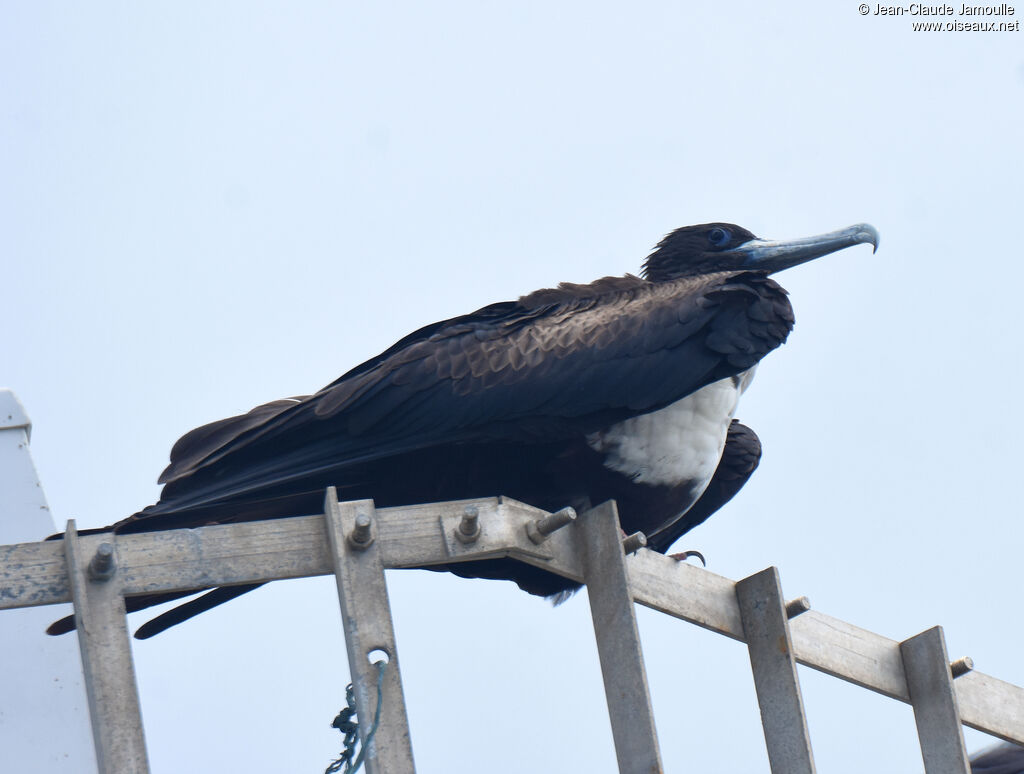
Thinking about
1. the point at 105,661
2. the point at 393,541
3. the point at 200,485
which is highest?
the point at 200,485

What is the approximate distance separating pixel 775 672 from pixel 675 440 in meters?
1.47

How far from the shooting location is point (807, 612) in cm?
482

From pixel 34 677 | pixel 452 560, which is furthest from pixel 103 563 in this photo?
pixel 34 677

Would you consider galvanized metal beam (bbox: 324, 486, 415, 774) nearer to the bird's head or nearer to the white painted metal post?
the white painted metal post

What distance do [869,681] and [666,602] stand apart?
793 mm

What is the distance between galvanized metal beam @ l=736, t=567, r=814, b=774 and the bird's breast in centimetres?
107

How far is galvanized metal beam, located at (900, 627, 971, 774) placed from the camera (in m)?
4.64

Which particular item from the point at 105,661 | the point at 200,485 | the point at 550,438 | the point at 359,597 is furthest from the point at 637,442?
the point at 105,661

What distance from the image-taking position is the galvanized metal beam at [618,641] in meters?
3.91

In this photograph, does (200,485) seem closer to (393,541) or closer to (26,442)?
(26,442)

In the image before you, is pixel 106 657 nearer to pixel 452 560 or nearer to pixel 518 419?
pixel 452 560

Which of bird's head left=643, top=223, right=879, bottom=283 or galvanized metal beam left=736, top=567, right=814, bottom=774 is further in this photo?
bird's head left=643, top=223, right=879, bottom=283

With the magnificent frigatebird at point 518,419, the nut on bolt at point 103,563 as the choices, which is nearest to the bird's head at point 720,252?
the magnificent frigatebird at point 518,419

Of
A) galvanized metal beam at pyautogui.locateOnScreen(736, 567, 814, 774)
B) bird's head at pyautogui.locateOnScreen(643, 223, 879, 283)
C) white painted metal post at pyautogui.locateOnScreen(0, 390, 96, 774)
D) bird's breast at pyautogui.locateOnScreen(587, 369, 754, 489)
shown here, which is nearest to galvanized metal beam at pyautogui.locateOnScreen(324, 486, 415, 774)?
galvanized metal beam at pyautogui.locateOnScreen(736, 567, 814, 774)
